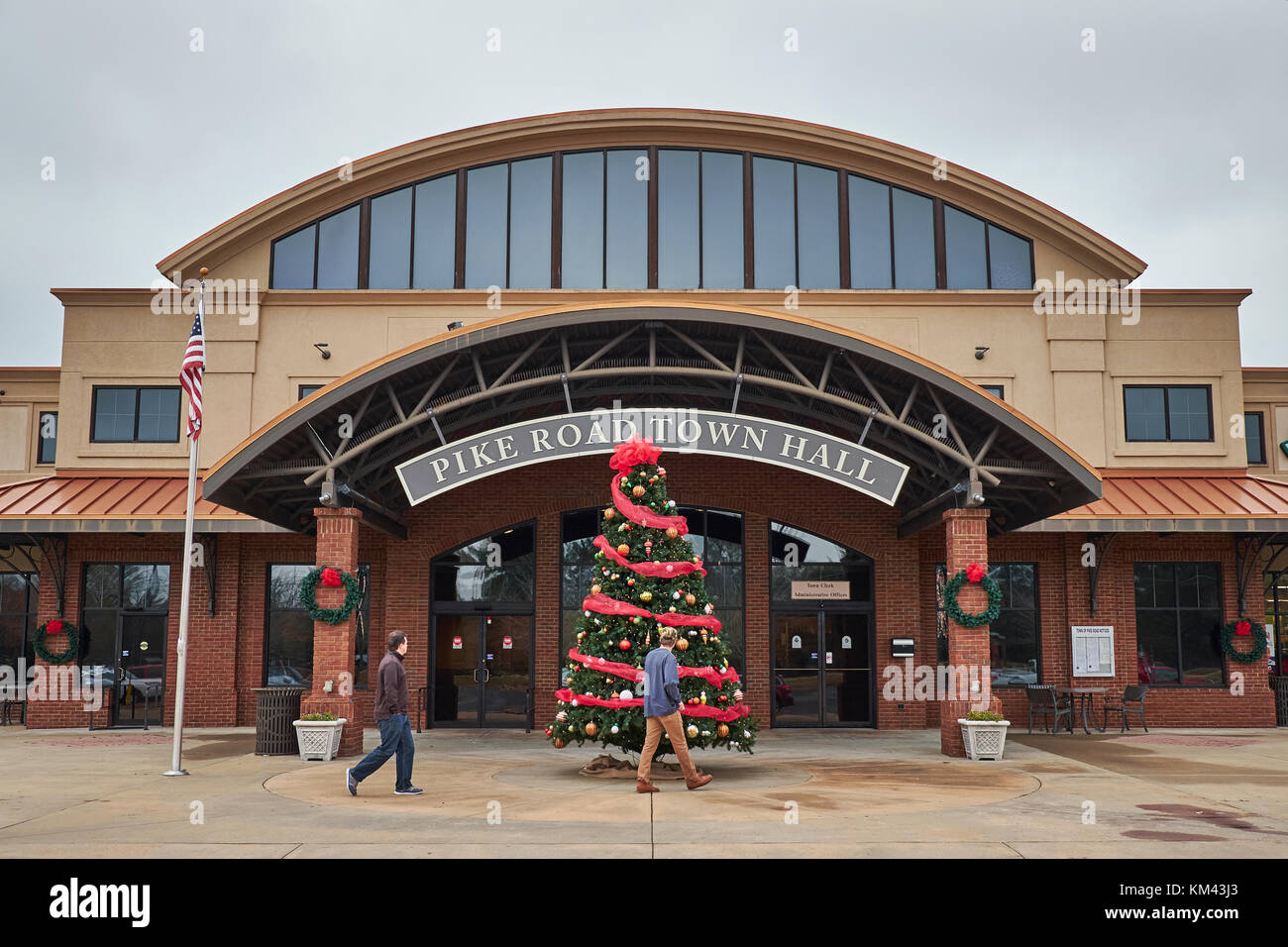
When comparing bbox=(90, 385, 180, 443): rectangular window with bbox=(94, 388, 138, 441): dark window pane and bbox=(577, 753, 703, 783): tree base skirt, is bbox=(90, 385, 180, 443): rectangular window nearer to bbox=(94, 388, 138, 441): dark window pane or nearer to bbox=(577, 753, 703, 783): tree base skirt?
bbox=(94, 388, 138, 441): dark window pane

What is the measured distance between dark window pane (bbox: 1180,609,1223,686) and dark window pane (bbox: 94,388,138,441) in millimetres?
21742

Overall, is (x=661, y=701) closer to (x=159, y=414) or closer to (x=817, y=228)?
(x=817, y=228)

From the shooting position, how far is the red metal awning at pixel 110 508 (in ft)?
67.5

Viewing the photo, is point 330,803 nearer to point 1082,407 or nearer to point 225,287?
point 225,287

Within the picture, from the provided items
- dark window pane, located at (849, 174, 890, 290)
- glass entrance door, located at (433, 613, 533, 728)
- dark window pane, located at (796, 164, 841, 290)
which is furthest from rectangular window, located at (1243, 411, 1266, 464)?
glass entrance door, located at (433, 613, 533, 728)

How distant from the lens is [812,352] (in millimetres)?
17484

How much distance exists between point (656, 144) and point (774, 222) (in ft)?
9.70

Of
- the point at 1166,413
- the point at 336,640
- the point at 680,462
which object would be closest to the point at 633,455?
the point at 336,640

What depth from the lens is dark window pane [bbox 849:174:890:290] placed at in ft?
76.6

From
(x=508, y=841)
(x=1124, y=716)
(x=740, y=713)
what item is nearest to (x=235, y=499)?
(x=740, y=713)

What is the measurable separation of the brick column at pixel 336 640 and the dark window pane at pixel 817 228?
35.6 ft

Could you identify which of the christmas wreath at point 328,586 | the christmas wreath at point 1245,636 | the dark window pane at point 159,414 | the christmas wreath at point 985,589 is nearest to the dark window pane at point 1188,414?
the christmas wreath at point 1245,636

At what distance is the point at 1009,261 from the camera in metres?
23.7

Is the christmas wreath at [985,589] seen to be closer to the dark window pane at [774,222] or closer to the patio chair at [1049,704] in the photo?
the patio chair at [1049,704]
